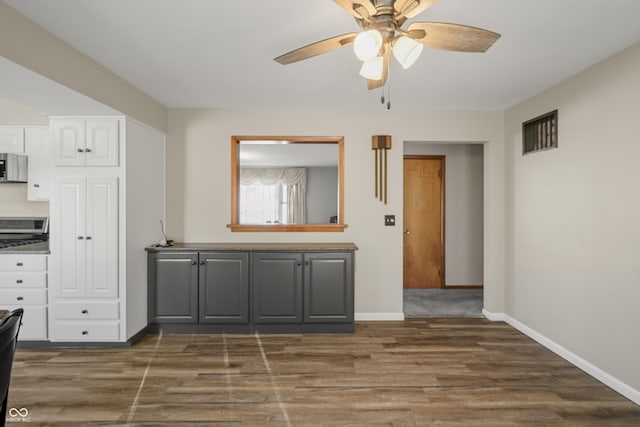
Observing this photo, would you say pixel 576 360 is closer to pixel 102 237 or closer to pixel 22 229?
pixel 102 237

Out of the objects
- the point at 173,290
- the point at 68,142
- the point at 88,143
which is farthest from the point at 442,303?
the point at 68,142

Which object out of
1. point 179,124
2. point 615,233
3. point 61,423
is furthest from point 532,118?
point 61,423

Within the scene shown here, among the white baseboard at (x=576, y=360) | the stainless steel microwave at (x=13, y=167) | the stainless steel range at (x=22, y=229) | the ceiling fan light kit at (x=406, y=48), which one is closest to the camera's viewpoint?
the ceiling fan light kit at (x=406, y=48)

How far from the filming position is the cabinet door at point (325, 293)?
10.9 feet

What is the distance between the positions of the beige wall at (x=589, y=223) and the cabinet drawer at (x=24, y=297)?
4.61 meters

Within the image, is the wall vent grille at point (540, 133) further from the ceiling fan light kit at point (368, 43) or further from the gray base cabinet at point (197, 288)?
the gray base cabinet at point (197, 288)

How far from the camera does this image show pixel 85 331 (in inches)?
117

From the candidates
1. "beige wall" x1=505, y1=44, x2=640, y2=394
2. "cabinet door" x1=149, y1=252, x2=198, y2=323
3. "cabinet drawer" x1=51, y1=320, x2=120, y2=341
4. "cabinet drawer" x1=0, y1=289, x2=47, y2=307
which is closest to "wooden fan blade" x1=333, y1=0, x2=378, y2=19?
"beige wall" x1=505, y1=44, x2=640, y2=394

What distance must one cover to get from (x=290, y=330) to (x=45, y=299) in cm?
226

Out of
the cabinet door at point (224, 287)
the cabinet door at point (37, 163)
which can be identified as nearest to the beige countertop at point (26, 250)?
the cabinet door at point (37, 163)

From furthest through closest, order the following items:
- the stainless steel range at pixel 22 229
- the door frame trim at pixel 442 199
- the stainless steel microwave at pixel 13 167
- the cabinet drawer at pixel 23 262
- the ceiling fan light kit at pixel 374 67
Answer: the door frame trim at pixel 442 199 < the stainless steel range at pixel 22 229 < the stainless steel microwave at pixel 13 167 < the cabinet drawer at pixel 23 262 < the ceiling fan light kit at pixel 374 67

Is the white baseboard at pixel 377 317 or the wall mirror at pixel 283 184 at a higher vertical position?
the wall mirror at pixel 283 184

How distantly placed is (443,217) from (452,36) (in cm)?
373

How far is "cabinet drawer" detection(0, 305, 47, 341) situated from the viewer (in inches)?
116
